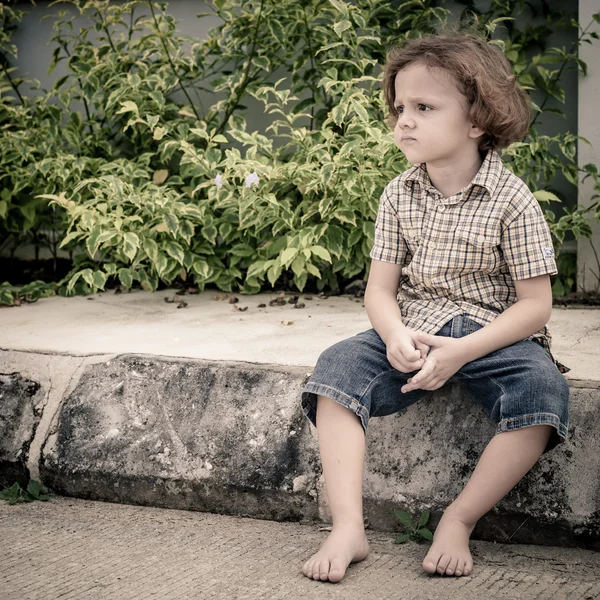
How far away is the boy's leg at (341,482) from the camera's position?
1726mm

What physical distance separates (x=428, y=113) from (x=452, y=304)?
1.46 feet

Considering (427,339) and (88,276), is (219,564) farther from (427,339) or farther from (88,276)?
(88,276)

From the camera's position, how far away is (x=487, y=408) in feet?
6.19

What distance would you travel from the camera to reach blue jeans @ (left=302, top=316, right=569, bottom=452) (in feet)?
5.76

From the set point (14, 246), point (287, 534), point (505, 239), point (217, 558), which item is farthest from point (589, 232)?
point (14, 246)

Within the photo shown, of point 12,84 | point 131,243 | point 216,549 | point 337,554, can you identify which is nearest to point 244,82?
point 131,243

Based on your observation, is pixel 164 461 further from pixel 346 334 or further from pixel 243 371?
pixel 346 334

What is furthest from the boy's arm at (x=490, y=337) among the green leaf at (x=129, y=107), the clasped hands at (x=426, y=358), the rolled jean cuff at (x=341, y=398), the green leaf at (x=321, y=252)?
the green leaf at (x=129, y=107)

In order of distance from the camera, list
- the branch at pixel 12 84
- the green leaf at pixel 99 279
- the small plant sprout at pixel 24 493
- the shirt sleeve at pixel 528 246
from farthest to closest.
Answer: the branch at pixel 12 84, the green leaf at pixel 99 279, the small plant sprout at pixel 24 493, the shirt sleeve at pixel 528 246

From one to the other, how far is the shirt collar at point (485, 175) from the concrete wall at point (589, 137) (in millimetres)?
1470

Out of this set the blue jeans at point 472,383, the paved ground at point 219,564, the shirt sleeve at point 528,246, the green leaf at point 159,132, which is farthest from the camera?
the green leaf at point 159,132

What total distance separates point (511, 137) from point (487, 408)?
25.9 inches

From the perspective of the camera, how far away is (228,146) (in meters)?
3.93

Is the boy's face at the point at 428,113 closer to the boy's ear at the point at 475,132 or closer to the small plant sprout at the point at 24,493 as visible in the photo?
the boy's ear at the point at 475,132
